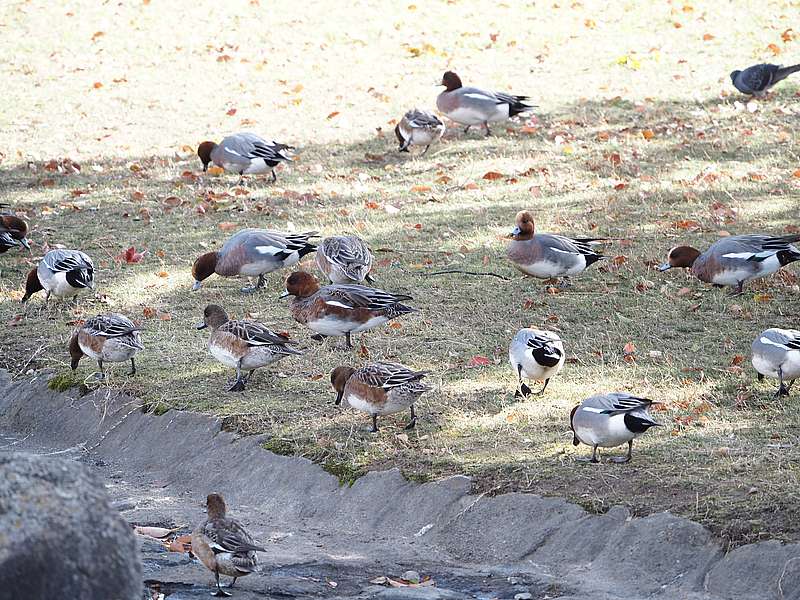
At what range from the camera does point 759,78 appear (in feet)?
59.1

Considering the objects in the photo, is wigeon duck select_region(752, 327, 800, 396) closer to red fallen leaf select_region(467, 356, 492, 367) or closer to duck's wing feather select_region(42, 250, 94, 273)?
red fallen leaf select_region(467, 356, 492, 367)

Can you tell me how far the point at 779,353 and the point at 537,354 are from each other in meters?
1.71

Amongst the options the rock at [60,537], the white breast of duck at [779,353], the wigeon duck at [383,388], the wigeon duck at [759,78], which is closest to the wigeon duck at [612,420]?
the wigeon duck at [383,388]

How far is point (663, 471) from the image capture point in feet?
24.0

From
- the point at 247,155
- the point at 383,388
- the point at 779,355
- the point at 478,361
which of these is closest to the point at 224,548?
Result: the point at 383,388

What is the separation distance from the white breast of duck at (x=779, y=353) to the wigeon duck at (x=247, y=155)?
8.76 m

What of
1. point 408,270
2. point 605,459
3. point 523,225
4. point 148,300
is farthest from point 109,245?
point 605,459

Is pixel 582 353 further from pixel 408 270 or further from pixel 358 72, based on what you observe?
pixel 358 72

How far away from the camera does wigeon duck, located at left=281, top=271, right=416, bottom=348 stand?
9.80 metres

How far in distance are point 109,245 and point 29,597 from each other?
30.8ft

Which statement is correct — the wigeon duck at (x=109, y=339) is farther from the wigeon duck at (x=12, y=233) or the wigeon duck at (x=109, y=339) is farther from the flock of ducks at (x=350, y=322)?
the wigeon duck at (x=12, y=233)

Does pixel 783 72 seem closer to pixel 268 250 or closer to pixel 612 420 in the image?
pixel 268 250

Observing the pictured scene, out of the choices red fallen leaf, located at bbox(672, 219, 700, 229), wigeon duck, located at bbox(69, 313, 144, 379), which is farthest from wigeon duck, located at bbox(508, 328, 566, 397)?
red fallen leaf, located at bbox(672, 219, 700, 229)

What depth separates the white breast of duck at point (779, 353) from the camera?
823 centimetres
